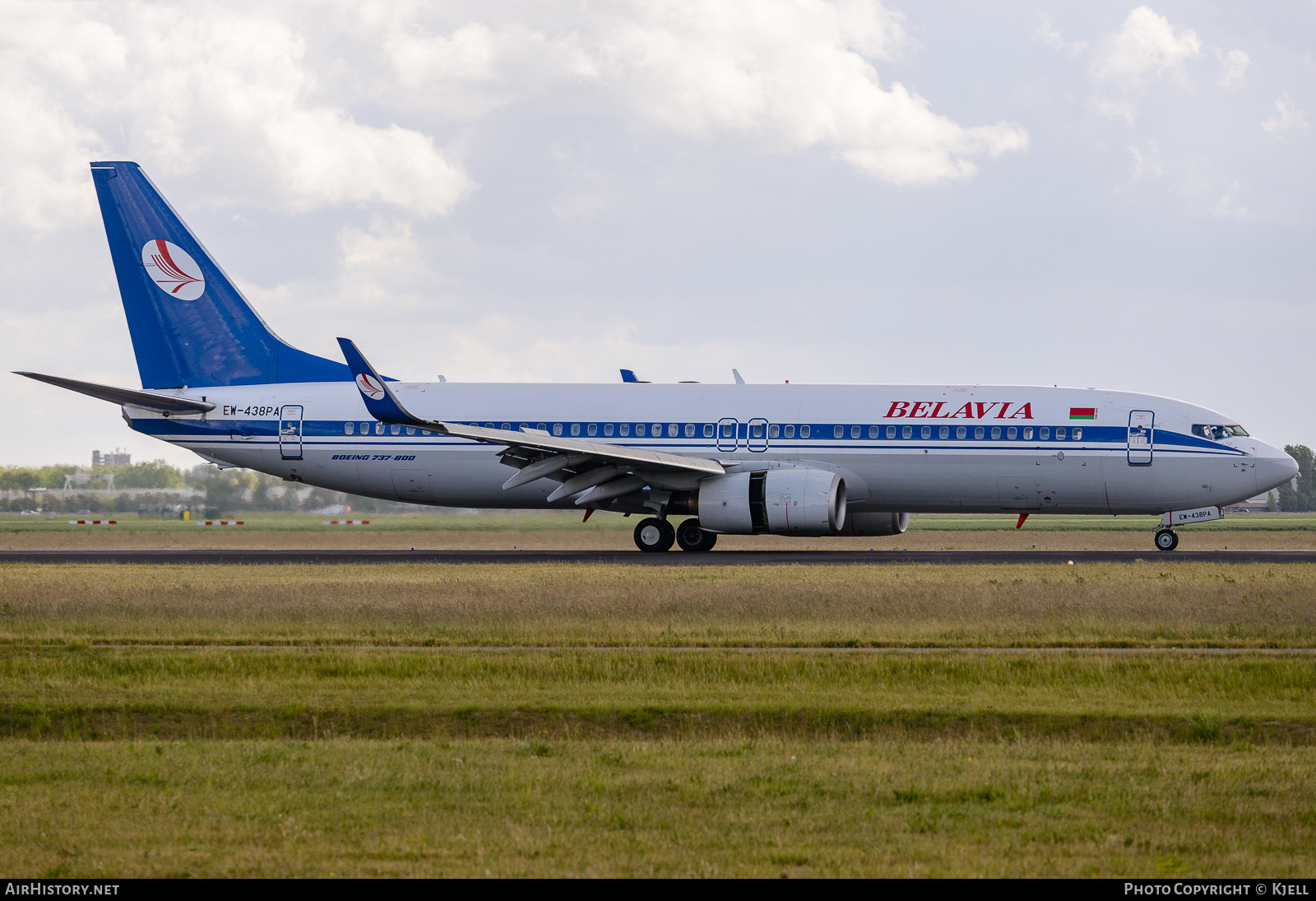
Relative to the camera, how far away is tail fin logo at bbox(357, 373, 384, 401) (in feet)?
101

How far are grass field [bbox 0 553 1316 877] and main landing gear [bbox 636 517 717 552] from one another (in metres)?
9.14

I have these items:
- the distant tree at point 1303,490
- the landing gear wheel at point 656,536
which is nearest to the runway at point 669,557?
the landing gear wheel at point 656,536

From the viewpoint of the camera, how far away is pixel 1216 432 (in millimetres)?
32188

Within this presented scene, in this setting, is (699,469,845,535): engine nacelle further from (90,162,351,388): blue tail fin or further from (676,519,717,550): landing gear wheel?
(90,162,351,388): blue tail fin

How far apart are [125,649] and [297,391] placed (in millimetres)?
19459

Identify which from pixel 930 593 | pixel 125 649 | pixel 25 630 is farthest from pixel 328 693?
pixel 930 593

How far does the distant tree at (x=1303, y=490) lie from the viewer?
11538cm

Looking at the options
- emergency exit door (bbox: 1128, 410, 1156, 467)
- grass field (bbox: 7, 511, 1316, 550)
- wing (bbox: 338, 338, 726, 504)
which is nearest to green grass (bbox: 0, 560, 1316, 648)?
wing (bbox: 338, 338, 726, 504)

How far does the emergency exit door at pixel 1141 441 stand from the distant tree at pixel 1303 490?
3403 inches

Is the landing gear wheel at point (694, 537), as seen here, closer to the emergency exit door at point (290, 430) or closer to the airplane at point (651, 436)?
the airplane at point (651, 436)

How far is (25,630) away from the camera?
19000 mm

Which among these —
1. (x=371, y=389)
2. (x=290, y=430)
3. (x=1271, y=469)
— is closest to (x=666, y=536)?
(x=371, y=389)

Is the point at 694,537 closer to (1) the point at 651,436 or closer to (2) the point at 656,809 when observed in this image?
(1) the point at 651,436

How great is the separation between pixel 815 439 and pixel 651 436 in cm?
420
